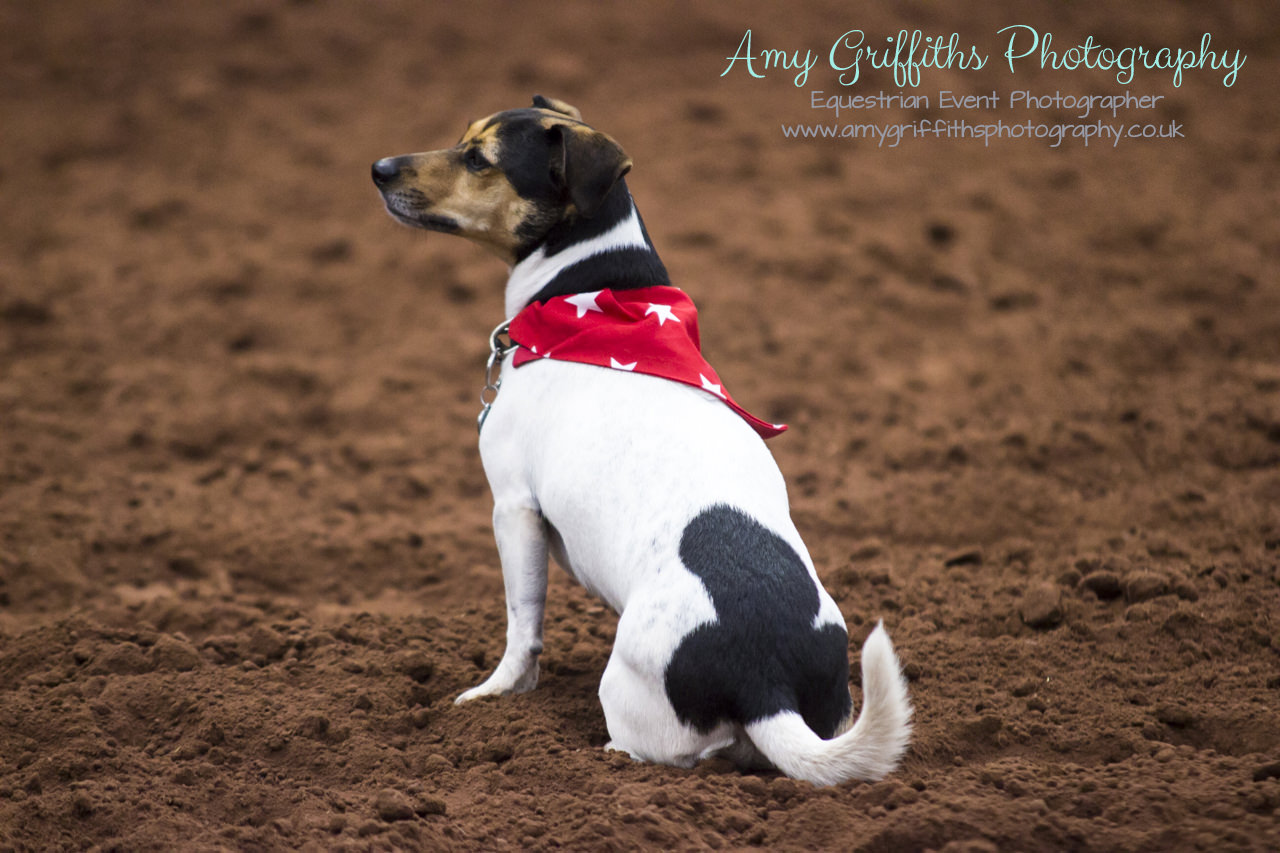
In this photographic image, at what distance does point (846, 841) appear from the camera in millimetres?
2928

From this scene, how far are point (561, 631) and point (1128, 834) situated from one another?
2.57m

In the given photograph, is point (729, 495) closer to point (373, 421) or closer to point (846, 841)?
point (846, 841)

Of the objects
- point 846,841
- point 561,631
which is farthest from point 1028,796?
point 561,631

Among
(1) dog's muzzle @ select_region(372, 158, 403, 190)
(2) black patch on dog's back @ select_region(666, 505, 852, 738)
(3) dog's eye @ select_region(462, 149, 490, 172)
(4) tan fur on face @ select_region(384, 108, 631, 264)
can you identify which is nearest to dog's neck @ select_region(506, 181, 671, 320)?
(4) tan fur on face @ select_region(384, 108, 631, 264)

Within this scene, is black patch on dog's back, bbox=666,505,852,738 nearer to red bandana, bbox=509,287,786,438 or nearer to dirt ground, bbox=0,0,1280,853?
→ dirt ground, bbox=0,0,1280,853

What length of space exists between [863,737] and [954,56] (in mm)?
10332

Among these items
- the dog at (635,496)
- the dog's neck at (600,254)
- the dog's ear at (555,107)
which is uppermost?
the dog's ear at (555,107)

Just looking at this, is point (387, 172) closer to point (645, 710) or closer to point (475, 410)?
point (645, 710)

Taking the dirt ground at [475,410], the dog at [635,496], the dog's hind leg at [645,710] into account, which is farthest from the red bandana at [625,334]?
the dirt ground at [475,410]

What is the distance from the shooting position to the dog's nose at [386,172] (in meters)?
4.24

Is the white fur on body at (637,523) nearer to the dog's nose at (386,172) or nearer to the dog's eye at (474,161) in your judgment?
the dog's eye at (474,161)

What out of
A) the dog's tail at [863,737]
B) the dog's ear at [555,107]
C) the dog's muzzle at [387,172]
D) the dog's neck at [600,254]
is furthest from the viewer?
the dog's ear at [555,107]

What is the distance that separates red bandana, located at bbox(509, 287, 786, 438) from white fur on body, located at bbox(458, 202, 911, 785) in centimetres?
5

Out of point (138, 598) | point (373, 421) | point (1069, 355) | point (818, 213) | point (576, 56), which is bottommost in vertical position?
point (138, 598)
